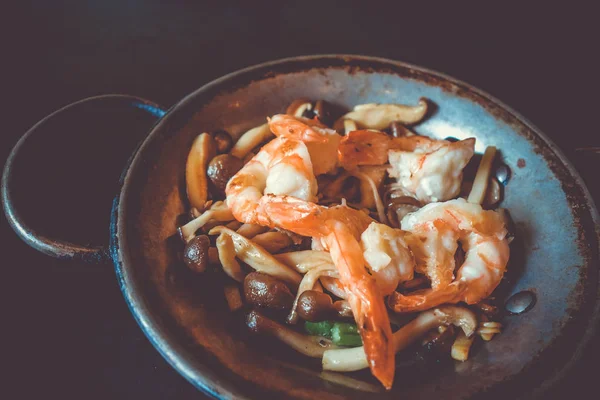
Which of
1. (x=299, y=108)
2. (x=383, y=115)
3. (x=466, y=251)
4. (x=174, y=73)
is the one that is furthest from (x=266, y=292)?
(x=174, y=73)

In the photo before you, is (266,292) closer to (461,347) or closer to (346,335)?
(346,335)

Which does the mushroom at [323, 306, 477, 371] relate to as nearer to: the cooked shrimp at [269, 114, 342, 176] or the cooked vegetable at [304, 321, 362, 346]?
the cooked vegetable at [304, 321, 362, 346]

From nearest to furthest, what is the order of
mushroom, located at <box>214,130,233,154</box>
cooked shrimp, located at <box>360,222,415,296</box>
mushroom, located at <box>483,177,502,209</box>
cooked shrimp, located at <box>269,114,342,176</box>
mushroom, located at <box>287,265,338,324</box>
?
cooked shrimp, located at <box>360,222,415,296</box>
mushroom, located at <box>287,265,338,324</box>
cooked shrimp, located at <box>269,114,342,176</box>
mushroom, located at <box>483,177,502,209</box>
mushroom, located at <box>214,130,233,154</box>

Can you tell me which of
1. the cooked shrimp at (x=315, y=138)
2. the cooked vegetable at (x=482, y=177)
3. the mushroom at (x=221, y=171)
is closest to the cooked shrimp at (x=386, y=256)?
the cooked shrimp at (x=315, y=138)

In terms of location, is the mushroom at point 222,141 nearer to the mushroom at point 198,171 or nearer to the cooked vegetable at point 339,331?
the mushroom at point 198,171

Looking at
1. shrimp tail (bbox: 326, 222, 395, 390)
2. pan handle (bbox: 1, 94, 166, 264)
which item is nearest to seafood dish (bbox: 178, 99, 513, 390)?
shrimp tail (bbox: 326, 222, 395, 390)

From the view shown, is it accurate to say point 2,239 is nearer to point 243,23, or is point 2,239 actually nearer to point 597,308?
point 243,23

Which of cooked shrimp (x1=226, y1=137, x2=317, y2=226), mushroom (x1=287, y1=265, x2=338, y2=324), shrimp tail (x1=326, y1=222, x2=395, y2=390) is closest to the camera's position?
shrimp tail (x1=326, y1=222, x2=395, y2=390)
